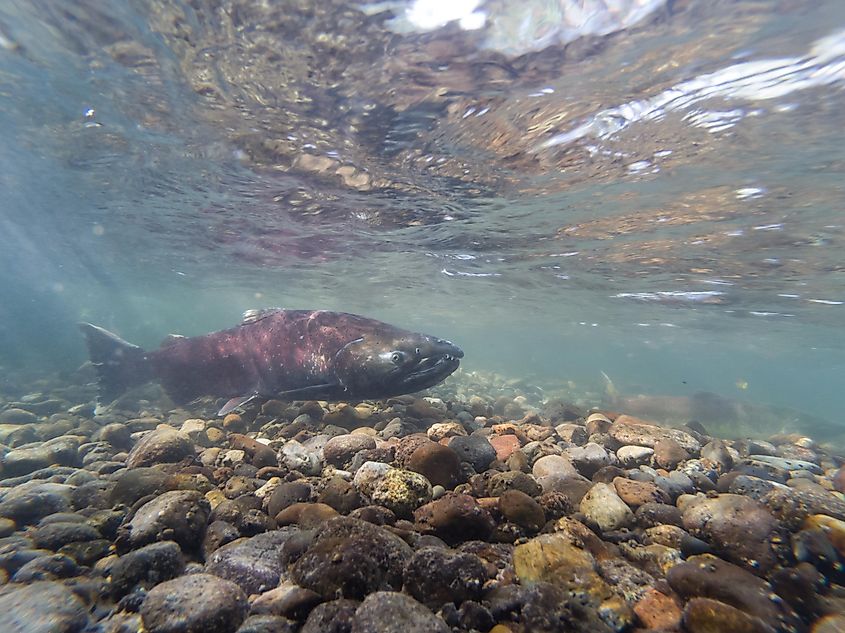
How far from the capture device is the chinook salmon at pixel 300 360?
6.97 metres

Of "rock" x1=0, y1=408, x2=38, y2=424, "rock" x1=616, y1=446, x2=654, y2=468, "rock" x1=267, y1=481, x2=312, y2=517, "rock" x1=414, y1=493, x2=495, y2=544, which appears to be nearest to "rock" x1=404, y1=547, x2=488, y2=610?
"rock" x1=414, y1=493, x2=495, y2=544

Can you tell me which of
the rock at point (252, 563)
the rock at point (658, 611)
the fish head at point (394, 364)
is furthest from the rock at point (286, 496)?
the fish head at point (394, 364)

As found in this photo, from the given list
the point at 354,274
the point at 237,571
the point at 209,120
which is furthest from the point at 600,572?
the point at 354,274

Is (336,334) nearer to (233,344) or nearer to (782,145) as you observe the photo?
(233,344)

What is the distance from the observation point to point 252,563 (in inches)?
106

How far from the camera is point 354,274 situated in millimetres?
25266

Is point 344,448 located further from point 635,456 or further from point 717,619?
point 635,456

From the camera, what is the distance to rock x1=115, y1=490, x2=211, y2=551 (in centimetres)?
297

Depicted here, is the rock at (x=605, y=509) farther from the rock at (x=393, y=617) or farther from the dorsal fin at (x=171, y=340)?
the dorsal fin at (x=171, y=340)

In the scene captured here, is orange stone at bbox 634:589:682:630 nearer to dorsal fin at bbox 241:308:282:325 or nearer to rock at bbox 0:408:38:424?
dorsal fin at bbox 241:308:282:325

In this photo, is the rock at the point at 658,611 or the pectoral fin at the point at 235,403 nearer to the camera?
the rock at the point at 658,611

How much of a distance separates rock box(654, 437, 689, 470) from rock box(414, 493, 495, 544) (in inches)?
127

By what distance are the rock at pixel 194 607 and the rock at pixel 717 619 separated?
259 cm

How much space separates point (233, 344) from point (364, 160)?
18.0 ft
